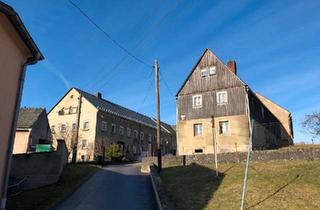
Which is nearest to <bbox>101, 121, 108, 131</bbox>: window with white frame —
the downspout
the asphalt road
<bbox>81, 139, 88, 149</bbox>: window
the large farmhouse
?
<bbox>81, 139, 88, 149</bbox>: window

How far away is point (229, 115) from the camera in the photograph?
35.2 meters

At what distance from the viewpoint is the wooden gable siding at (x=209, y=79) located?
36.6 meters

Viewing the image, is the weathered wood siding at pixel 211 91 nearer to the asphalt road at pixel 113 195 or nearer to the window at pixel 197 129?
the window at pixel 197 129

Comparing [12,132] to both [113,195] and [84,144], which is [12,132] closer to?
[113,195]

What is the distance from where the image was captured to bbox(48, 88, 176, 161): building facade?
48.2m

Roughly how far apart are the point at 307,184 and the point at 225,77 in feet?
69.7

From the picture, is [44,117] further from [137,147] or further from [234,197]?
[234,197]

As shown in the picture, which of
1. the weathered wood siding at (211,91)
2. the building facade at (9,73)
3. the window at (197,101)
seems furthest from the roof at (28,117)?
the building facade at (9,73)

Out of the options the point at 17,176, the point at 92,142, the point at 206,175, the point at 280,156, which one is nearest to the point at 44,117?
the point at 92,142

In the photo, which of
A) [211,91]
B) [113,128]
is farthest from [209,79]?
[113,128]

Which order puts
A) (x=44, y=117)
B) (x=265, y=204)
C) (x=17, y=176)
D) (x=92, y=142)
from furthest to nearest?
(x=92, y=142) → (x=44, y=117) → (x=17, y=176) → (x=265, y=204)

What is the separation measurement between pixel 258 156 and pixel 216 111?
35.8 feet

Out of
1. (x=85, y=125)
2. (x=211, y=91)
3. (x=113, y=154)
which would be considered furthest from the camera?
(x=85, y=125)

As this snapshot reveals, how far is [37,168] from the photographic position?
21484 mm
